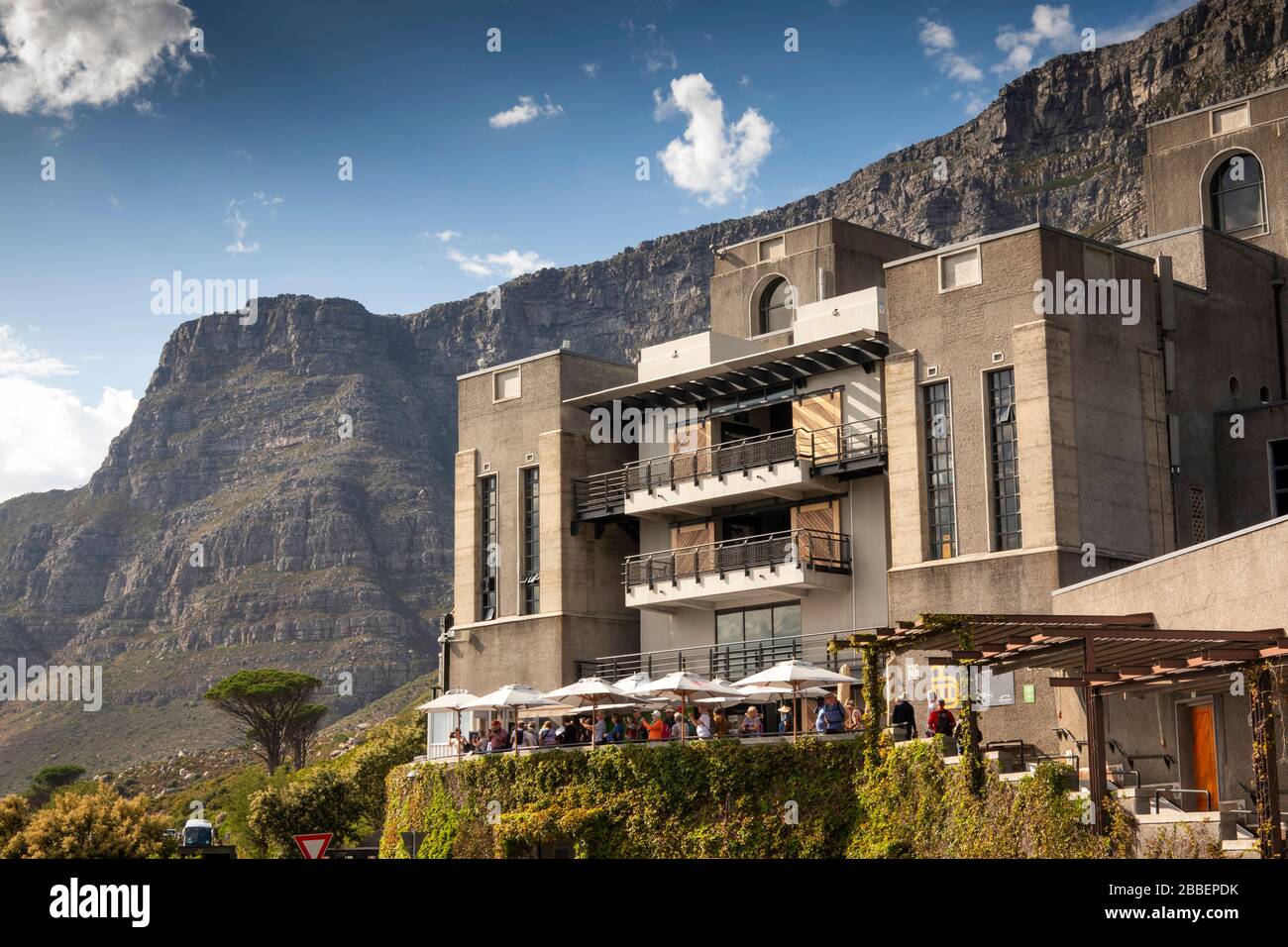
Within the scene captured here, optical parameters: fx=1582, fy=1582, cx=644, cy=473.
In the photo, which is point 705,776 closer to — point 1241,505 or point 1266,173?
point 1241,505

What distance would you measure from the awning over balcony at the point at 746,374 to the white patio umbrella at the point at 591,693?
1162 centimetres

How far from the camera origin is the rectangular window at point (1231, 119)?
163 feet

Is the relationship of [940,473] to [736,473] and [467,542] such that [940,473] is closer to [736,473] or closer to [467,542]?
[736,473]

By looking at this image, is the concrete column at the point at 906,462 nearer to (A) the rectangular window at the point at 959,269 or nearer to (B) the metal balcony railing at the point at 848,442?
(B) the metal balcony railing at the point at 848,442


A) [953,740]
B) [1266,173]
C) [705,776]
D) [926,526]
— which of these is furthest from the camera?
[1266,173]

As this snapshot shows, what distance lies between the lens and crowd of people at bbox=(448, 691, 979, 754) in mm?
33875

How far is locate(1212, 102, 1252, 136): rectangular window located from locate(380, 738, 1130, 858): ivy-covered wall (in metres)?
27.7

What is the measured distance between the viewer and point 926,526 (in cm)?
4212

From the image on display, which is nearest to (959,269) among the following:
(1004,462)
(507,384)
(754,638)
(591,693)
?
(1004,462)

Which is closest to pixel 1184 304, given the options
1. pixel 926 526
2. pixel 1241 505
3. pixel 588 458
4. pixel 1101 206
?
pixel 1241 505

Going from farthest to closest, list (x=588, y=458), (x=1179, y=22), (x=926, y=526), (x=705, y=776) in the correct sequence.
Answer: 1. (x=1179, y=22)
2. (x=588, y=458)
3. (x=926, y=526)
4. (x=705, y=776)

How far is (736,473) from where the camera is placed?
47.3 metres

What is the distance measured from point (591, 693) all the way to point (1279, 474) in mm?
19991
